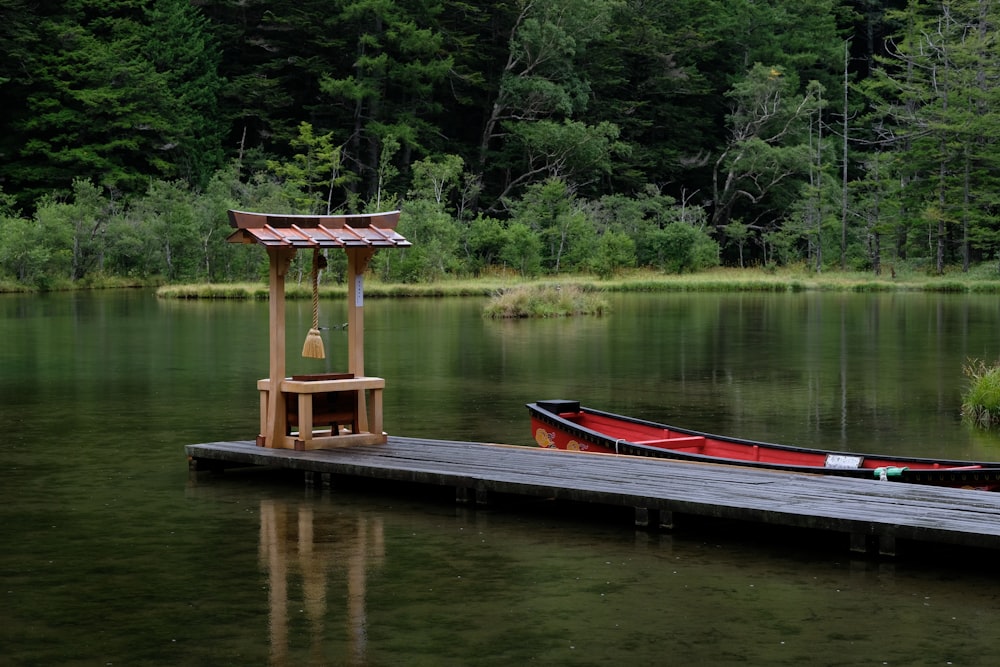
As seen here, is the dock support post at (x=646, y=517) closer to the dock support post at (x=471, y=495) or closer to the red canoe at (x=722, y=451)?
the red canoe at (x=722, y=451)

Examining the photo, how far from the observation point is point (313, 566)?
8422mm

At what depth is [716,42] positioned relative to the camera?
77.3 meters

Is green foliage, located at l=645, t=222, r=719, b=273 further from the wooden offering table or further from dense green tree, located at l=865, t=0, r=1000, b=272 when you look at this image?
the wooden offering table

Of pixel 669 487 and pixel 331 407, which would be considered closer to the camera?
pixel 669 487

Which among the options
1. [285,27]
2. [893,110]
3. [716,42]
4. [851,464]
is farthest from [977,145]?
[851,464]

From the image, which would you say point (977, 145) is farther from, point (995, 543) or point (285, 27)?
point (995, 543)

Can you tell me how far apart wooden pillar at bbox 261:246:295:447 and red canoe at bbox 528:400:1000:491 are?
7.68ft

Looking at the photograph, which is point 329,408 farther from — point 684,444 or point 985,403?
point 985,403

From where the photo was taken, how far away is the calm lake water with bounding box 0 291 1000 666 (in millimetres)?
6680

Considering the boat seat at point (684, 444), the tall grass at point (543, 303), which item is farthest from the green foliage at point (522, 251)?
the boat seat at point (684, 444)

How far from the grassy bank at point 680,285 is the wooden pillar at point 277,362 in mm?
34246

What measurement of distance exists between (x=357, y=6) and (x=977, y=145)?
30674 millimetres

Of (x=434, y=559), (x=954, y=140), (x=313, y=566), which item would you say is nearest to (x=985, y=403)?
(x=434, y=559)

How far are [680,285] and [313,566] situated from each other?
47.4 metres
